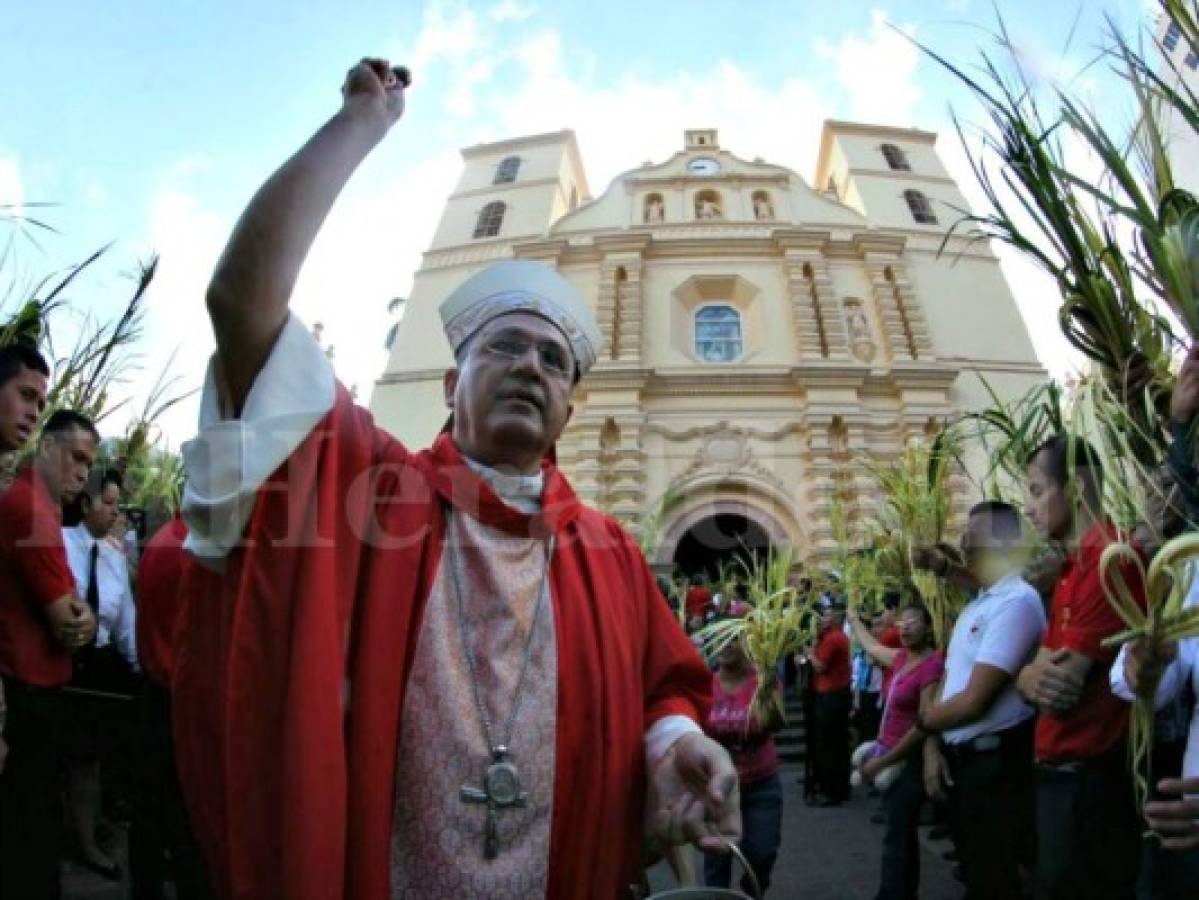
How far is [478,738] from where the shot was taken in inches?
53.1

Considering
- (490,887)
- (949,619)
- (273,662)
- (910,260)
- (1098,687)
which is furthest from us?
(910,260)

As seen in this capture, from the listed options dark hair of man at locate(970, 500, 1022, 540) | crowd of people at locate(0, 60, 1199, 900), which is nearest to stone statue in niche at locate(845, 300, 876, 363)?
dark hair of man at locate(970, 500, 1022, 540)

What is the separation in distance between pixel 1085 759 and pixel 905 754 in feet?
4.12

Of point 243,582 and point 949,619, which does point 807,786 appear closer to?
point 949,619

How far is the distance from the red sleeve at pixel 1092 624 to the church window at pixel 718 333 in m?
17.1

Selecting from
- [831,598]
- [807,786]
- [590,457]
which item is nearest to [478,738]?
[807,786]

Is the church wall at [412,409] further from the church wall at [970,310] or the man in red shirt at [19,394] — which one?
the man in red shirt at [19,394]

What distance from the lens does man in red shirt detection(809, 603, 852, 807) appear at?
22.6ft

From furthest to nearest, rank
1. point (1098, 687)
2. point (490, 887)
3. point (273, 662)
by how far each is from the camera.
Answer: point (1098, 687) → point (490, 887) → point (273, 662)

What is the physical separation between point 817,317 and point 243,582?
19.5 metres

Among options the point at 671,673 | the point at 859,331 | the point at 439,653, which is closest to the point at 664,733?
the point at 671,673

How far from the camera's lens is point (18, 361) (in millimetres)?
2607

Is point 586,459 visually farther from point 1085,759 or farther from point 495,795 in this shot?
point 495,795

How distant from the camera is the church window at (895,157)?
24.7 m
